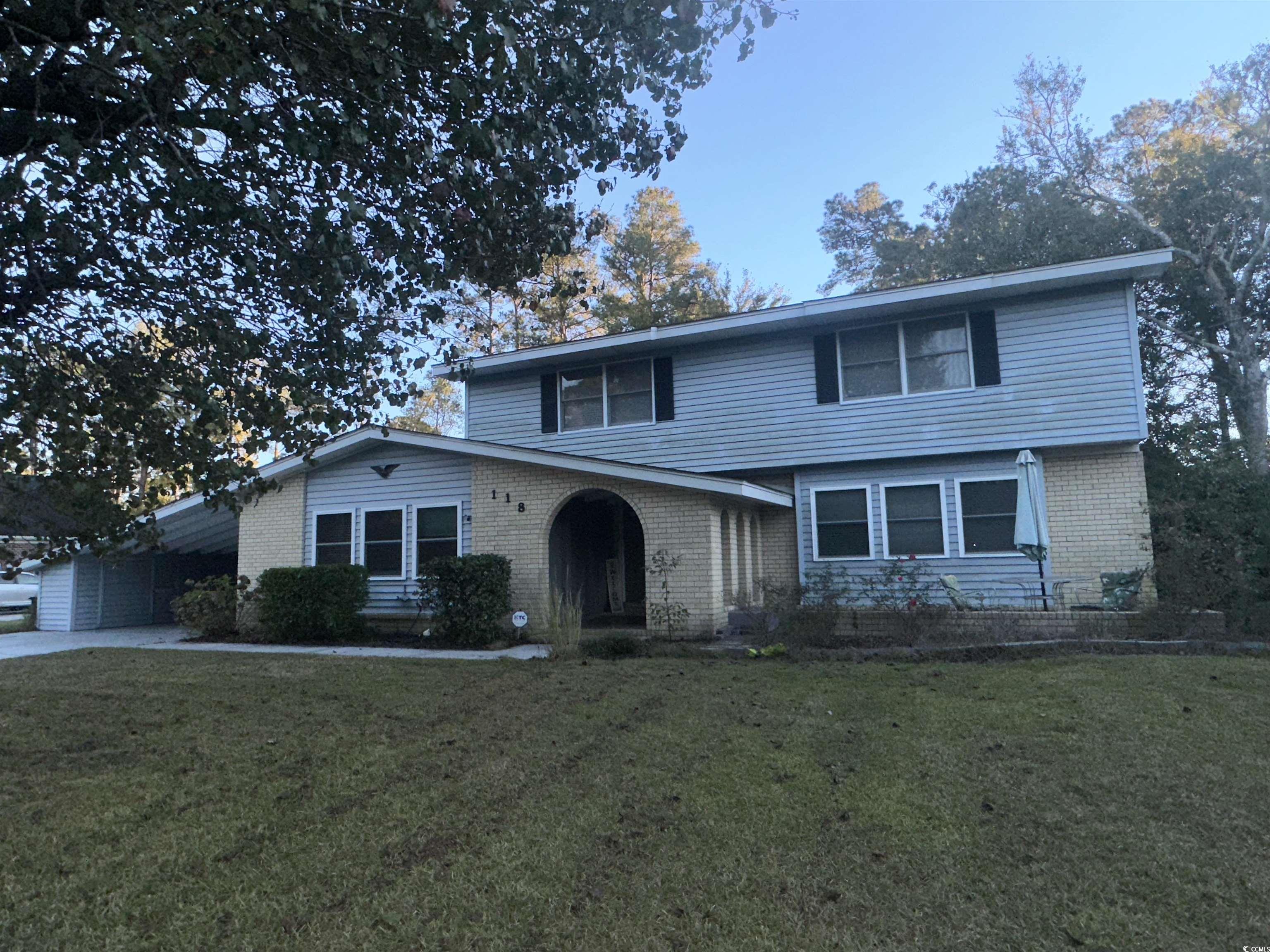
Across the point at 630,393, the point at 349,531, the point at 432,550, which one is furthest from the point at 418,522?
the point at 630,393

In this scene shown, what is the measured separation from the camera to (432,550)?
1315cm

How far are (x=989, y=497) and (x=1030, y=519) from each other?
5.89ft

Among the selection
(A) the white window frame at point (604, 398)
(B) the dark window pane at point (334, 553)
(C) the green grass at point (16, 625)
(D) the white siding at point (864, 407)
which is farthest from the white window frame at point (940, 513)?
(C) the green grass at point (16, 625)

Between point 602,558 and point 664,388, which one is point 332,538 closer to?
point 602,558

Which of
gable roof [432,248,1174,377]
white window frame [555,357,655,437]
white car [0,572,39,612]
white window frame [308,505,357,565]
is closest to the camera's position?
gable roof [432,248,1174,377]

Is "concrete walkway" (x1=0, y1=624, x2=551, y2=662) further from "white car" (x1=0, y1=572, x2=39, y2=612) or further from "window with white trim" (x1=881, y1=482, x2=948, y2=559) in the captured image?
"window with white trim" (x1=881, y1=482, x2=948, y2=559)

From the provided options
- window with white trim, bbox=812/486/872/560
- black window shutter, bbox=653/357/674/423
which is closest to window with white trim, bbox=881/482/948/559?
window with white trim, bbox=812/486/872/560

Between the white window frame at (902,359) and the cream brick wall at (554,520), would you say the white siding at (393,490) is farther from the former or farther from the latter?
the white window frame at (902,359)

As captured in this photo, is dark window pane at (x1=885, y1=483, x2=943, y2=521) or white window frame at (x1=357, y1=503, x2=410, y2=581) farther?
white window frame at (x1=357, y1=503, x2=410, y2=581)

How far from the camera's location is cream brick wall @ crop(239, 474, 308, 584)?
13.6 m

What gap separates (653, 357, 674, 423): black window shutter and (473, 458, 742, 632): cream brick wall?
2718 mm

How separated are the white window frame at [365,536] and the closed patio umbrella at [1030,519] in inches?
380

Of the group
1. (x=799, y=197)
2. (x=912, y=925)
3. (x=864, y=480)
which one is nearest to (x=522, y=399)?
(x=864, y=480)

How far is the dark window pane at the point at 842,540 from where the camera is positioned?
41.2 ft
